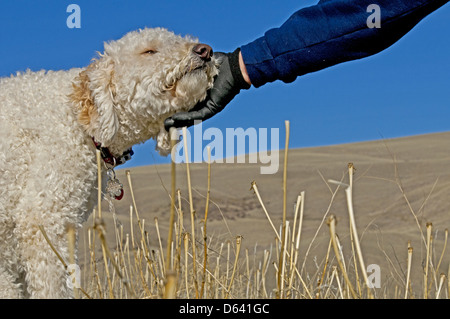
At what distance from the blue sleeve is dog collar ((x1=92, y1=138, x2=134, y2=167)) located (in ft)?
3.34

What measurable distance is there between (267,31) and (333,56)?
49cm

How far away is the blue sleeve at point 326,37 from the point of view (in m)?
3.99

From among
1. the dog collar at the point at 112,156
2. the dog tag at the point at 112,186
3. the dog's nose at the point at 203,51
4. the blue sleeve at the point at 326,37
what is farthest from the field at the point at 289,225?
the dog's nose at the point at 203,51

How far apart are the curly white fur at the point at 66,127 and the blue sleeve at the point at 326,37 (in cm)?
39

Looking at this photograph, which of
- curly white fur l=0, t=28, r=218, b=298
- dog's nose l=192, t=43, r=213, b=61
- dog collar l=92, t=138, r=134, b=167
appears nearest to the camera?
curly white fur l=0, t=28, r=218, b=298

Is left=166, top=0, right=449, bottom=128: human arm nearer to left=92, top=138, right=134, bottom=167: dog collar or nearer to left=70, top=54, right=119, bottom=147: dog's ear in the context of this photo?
left=70, top=54, right=119, bottom=147: dog's ear

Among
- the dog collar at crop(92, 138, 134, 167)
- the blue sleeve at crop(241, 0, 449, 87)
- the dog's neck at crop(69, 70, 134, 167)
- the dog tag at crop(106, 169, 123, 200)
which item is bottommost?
the dog tag at crop(106, 169, 123, 200)

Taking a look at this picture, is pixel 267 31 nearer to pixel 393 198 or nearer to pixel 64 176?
pixel 64 176

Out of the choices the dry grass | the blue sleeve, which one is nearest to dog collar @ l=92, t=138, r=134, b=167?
the dry grass

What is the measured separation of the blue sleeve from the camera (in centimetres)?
399

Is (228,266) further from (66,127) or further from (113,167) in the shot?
(66,127)
